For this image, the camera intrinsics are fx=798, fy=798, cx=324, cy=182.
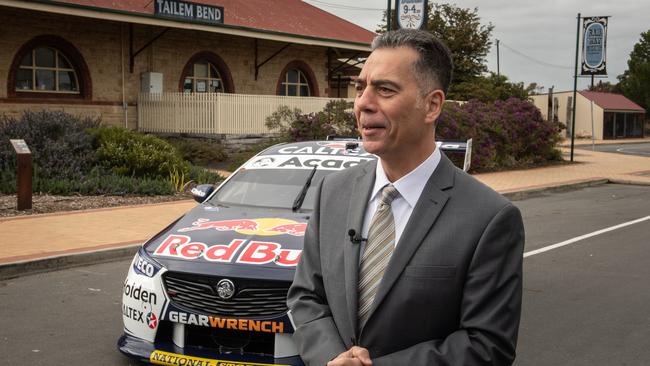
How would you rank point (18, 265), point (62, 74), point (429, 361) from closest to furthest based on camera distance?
point (429, 361) → point (18, 265) → point (62, 74)

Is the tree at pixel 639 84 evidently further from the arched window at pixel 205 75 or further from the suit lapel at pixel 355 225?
the suit lapel at pixel 355 225

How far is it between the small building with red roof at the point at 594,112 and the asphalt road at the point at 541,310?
46904 millimetres

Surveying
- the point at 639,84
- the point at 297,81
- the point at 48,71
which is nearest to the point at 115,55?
the point at 48,71

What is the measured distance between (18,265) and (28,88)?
15223 mm

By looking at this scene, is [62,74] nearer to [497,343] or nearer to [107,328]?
[107,328]

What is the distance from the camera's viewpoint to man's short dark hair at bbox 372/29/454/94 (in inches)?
97.9

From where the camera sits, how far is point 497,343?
2.36 m

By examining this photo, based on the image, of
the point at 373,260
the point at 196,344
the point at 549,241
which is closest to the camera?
the point at 373,260

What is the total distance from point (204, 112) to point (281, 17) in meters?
7.86

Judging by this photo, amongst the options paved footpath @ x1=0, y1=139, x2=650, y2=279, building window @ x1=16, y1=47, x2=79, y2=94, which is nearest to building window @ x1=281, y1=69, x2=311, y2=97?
building window @ x1=16, y1=47, x2=79, y2=94

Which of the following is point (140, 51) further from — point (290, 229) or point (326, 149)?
point (290, 229)

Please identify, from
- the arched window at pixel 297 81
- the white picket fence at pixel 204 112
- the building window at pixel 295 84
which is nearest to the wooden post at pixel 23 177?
the white picket fence at pixel 204 112

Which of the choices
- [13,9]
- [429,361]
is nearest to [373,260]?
[429,361]

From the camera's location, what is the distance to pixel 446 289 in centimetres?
236
